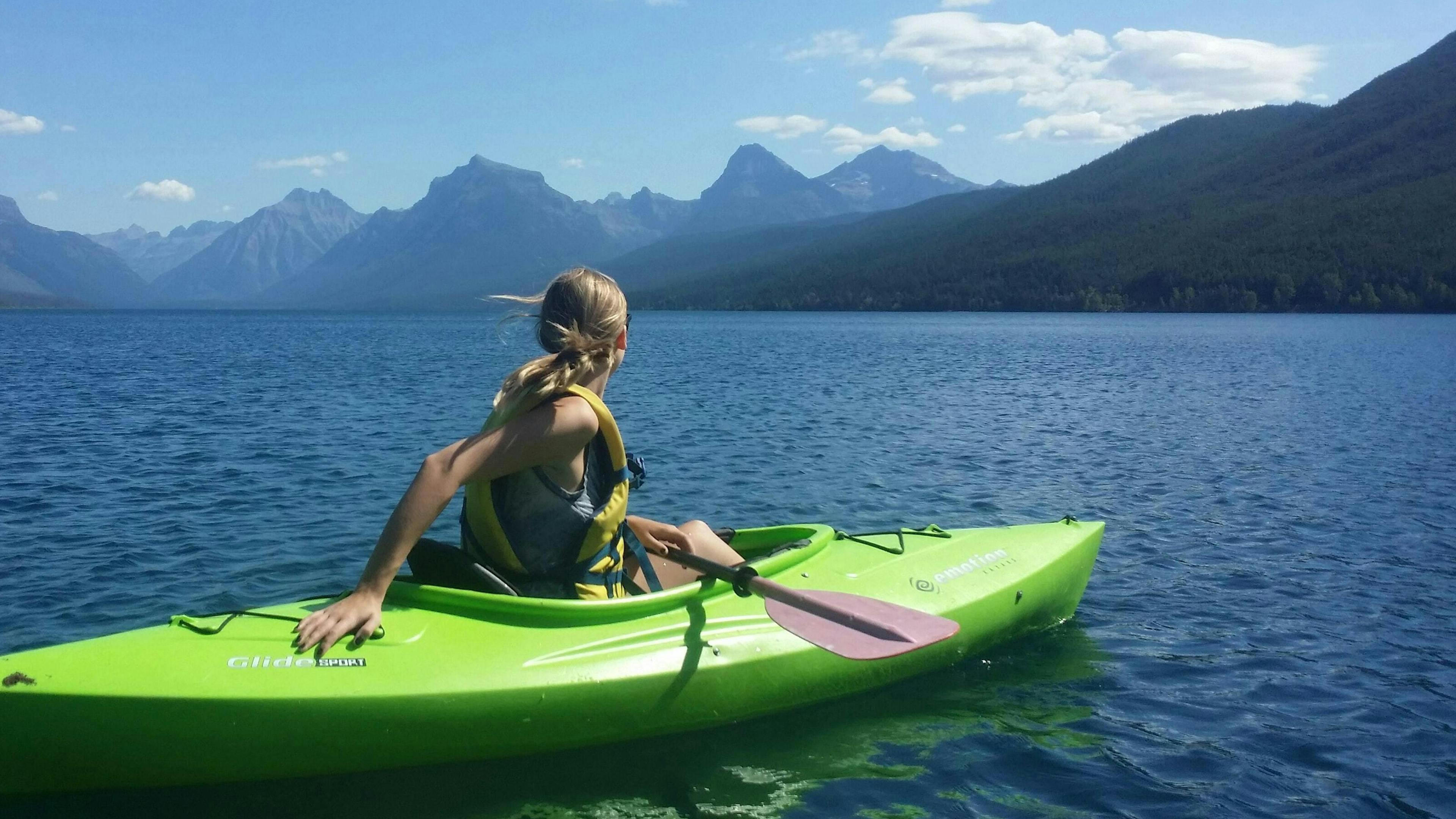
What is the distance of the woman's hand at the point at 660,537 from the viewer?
578 centimetres

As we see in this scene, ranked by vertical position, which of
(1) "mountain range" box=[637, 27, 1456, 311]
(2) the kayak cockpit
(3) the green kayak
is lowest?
(3) the green kayak

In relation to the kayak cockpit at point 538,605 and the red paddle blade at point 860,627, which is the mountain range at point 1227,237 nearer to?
the red paddle blade at point 860,627

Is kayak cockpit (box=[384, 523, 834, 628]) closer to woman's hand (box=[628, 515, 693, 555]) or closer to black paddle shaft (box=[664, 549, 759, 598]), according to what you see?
black paddle shaft (box=[664, 549, 759, 598])

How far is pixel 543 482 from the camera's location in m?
4.65

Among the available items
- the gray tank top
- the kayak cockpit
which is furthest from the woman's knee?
the gray tank top

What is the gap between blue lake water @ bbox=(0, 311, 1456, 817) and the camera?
→ 5.16 m

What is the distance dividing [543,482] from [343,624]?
3.58 ft

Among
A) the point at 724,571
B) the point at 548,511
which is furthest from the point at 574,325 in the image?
the point at 724,571

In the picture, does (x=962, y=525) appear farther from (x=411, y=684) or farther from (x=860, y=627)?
(x=411, y=684)

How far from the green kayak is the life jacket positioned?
15 cm

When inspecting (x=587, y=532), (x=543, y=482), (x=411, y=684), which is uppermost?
(x=543, y=482)

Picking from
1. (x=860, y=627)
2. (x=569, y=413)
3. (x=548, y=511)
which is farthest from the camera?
(x=860, y=627)

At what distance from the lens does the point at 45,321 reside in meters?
118

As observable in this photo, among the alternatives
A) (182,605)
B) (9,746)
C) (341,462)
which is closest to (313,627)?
(9,746)
